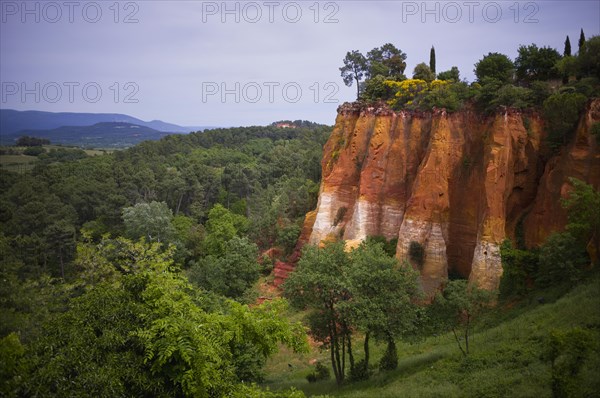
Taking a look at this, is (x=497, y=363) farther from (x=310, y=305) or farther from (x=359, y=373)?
(x=310, y=305)

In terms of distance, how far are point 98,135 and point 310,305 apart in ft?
473

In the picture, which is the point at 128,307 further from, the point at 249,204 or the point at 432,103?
the point at 249,204

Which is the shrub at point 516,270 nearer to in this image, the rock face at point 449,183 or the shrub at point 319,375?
the rock face at point 449,183

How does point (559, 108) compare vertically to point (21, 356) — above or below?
above

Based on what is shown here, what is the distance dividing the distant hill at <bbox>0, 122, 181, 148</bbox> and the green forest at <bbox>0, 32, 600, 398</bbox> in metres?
64.8

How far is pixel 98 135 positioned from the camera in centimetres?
14325

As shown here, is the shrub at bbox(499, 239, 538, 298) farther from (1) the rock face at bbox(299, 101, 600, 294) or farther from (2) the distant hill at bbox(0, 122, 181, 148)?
(2) the distant hill at bbox(0, 122, 181, 148)

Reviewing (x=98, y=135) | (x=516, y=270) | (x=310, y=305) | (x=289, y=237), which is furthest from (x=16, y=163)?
(x=98, y=135)

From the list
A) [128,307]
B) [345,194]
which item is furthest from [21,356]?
[345,194]

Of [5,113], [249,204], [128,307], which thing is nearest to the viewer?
[128,307]

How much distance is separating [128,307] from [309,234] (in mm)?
29568

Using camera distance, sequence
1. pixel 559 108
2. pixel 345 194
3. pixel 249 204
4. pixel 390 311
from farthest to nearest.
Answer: pixel 249 204
pixel 345 194
pixel 559 108
pixel 390 311

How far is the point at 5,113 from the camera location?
86.8m

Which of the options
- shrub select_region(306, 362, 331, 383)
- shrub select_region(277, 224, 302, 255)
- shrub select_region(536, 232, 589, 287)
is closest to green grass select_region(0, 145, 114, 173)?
shrub select_region(277, 224, 302, 255)
